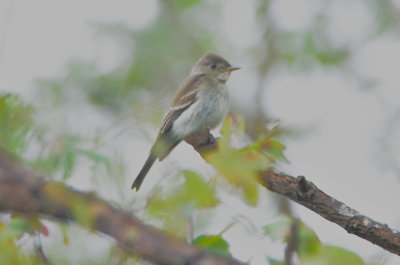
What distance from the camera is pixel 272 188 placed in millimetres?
2912

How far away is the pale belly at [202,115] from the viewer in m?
5.22

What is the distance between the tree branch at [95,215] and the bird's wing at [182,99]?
425cm

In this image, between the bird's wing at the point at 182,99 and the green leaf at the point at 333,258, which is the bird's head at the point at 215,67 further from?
the green leaf at the point at 333,258

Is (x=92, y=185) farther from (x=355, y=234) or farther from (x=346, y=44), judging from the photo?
(x=346, y=44)

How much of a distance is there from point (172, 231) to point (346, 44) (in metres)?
9.80

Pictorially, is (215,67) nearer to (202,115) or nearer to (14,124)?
(202,115)

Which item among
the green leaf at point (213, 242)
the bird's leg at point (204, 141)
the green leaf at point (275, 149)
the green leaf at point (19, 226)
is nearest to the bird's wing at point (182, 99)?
the bird's leg at point (204, 141)

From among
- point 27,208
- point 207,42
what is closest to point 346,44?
point 207,42

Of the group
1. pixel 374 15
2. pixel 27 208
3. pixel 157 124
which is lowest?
pixel 27 208

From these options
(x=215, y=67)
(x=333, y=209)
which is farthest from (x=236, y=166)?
(x=215, y=67)

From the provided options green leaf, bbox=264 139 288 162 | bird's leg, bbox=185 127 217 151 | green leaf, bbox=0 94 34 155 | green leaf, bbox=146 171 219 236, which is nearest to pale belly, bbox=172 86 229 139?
bird's leg, bbox=185 127 217 151

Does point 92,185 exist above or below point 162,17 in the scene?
below

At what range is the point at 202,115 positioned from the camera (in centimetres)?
541

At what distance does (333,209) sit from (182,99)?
2.82 metres
